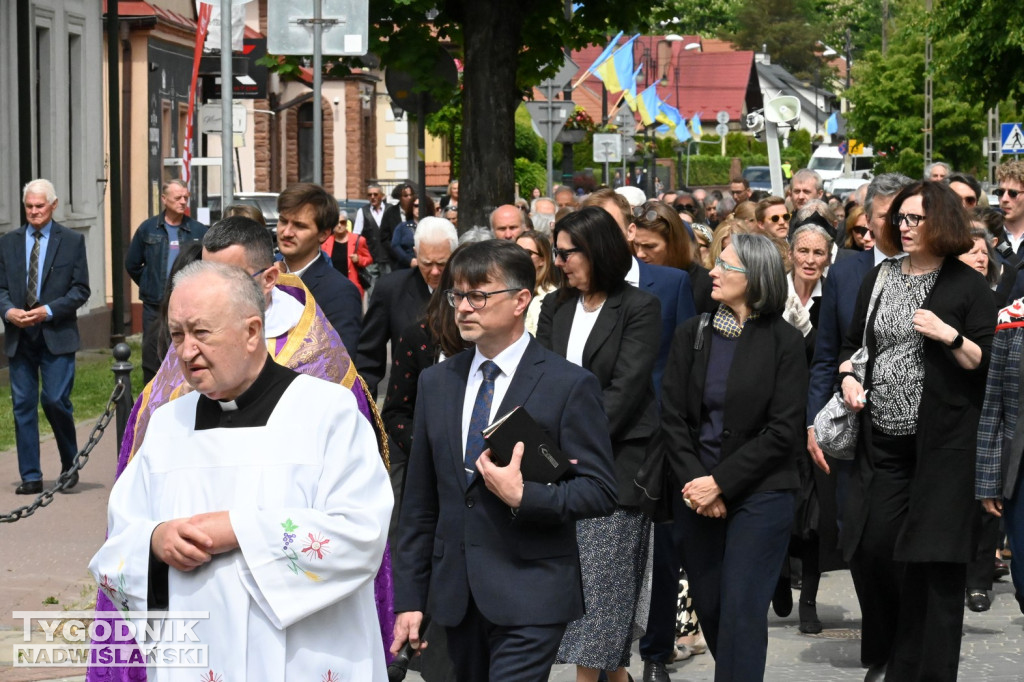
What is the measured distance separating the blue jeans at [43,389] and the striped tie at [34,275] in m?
0.22

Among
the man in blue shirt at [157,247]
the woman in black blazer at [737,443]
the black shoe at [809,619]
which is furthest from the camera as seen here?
the man in blue shirt at [157,247]

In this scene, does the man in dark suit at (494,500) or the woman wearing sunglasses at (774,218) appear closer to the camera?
the man in dark suit at (494,500)

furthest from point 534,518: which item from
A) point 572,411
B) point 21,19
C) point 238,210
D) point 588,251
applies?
point 21,19

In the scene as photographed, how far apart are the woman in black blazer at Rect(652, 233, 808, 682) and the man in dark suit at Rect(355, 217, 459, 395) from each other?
1.35 meters

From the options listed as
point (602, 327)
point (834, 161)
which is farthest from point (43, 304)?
point (834, 161)

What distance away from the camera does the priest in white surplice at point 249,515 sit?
407cm

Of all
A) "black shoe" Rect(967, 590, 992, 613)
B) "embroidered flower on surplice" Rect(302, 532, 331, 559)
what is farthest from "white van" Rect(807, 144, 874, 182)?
"embroidered flower on surplice" Rect(302, 532, 331, 559)

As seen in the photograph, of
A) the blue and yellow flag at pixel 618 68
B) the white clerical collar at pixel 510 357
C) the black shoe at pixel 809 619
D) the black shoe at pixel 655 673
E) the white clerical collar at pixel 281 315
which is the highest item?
the blue and yellow flag at pixel 618 68

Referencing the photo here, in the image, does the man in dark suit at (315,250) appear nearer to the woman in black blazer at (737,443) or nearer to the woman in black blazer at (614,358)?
the woman in black blazer at (614,358)

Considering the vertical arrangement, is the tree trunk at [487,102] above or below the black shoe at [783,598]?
above

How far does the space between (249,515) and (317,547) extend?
17 centimetres

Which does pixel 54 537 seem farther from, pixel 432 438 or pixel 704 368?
pixel 432 438

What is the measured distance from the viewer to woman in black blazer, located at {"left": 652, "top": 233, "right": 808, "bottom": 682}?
6594mm

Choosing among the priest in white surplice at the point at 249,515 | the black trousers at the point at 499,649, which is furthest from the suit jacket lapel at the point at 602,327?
the priest in white surplice at the point at 249,515
